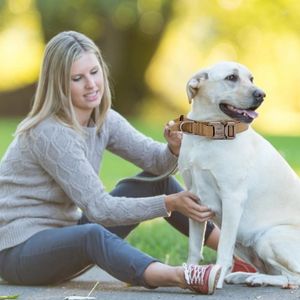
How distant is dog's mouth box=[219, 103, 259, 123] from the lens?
13.0 feet

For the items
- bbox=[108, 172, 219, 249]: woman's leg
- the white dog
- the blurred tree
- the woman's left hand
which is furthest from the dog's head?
the blurred tree

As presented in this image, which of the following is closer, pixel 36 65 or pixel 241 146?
pixel 241 146

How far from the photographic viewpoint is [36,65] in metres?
22.8

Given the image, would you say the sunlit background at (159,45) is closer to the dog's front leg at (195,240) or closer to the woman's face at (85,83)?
the woman's face at (85,83)

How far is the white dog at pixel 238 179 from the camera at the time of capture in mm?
3920

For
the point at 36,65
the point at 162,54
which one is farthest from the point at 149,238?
the point at 36,65

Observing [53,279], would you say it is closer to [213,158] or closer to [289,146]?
[213,158]

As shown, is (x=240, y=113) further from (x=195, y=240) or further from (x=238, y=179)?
(x=195, y=240)

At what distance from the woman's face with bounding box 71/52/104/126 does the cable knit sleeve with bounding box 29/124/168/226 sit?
23 centimetres

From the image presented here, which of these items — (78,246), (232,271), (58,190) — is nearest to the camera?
(78,246)

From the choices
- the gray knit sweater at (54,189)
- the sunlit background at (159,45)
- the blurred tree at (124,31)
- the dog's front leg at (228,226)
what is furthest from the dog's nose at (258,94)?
the blurred tree at (124,31)

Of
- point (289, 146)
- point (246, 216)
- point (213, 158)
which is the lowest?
point (289, 146)

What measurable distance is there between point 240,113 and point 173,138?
0.56 meters

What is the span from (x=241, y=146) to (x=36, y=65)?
760 inches
